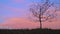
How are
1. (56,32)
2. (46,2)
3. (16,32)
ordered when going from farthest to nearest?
(46,2) → (56,32) → (16,32)

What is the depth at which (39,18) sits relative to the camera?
27.4 meters

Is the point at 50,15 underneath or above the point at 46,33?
above

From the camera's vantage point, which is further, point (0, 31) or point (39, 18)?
point (39, 18)

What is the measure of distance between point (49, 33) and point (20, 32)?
11.2 feet

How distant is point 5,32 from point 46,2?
861cm

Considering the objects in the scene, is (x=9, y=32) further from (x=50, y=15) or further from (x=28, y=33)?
(x=50, y=15)

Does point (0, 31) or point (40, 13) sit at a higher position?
point (40, 13)

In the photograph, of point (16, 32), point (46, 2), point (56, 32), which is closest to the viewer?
Answer: point (16, 32)

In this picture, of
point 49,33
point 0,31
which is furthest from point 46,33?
point 0,31

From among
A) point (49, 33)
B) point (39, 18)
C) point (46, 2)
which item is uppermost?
point (46, 2)

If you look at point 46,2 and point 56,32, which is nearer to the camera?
point 56,32

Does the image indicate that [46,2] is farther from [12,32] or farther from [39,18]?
[12,32]

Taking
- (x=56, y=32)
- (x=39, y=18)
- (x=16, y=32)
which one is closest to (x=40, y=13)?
(x=39, y=18)

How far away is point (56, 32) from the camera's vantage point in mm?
21969
